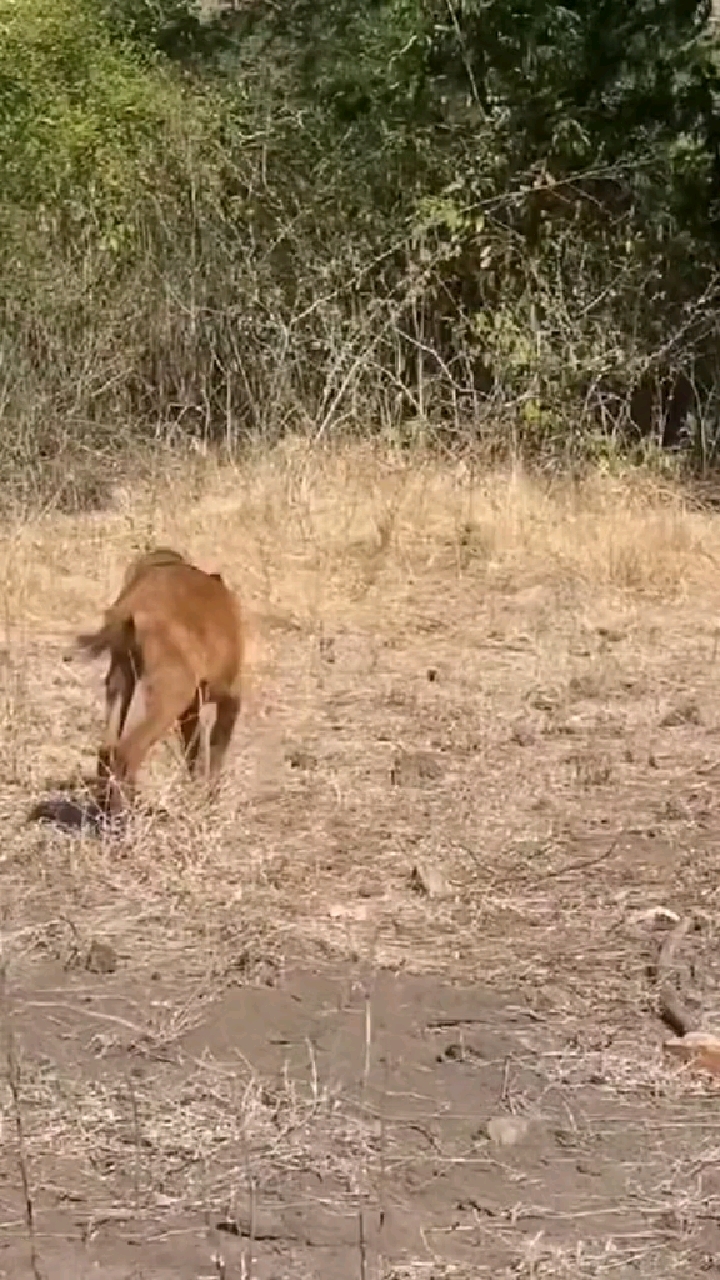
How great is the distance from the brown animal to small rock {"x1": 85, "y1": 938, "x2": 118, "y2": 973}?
661 millimetres

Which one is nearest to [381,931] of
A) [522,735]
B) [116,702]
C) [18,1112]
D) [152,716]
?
[152,716]

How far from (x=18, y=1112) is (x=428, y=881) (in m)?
1.78

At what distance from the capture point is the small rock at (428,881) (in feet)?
17.1

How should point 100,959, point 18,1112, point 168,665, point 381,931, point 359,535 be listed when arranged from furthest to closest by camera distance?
point 359,535 < point 168,665 < point 381,931 < point 100,959 < point 18,1112

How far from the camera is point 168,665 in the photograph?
220 inches

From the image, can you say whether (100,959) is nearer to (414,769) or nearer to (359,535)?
(414,769)

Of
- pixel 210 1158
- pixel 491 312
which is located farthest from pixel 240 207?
pixel 210 1158

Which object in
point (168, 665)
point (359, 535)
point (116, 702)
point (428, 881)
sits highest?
point (168, 665)

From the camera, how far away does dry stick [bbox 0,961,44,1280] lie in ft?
11.1

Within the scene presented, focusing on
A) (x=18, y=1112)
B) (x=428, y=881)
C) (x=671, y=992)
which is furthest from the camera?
(x=428, y=881)

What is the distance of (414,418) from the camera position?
9.91 meters

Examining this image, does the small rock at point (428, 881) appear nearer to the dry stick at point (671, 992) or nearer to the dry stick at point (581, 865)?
the dry stick at point (581, 865)

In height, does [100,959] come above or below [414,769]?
above

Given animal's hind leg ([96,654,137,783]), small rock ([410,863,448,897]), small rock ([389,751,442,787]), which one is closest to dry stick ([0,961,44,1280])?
animal's hind leg ([96,654,137,783])
